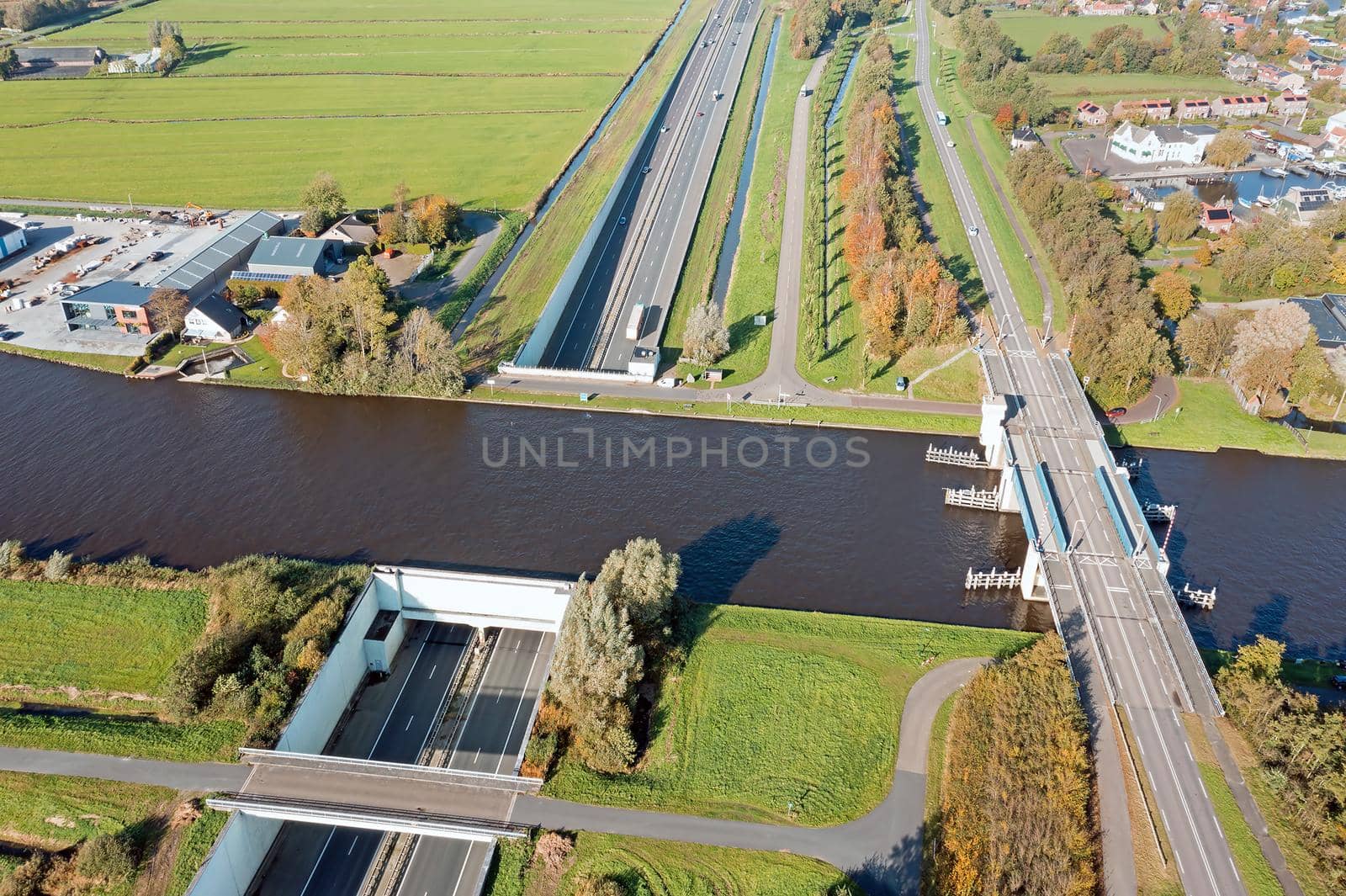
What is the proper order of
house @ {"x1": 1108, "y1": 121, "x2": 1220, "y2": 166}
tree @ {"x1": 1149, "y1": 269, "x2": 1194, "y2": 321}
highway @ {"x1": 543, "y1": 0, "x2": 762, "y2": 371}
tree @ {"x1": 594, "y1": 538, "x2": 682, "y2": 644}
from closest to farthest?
tree @ {"x1": 594, "y1": 538, "x2": 682, "y2": 644} → highway @ {"x1": 543, "y1": 0, "x2": 762, "y2": 371} → tree @ {"x1": 1149, "y1": 269, "x2": 1194, "y2": 321} → house @ {"x1": 1108, "y1": 121, "x2": 1220, "y2": 166}

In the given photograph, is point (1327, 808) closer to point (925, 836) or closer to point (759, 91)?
point (925, 836)

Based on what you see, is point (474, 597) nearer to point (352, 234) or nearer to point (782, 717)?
point (782, 717)

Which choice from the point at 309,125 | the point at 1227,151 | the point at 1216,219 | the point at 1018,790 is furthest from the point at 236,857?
the point at 1227,151

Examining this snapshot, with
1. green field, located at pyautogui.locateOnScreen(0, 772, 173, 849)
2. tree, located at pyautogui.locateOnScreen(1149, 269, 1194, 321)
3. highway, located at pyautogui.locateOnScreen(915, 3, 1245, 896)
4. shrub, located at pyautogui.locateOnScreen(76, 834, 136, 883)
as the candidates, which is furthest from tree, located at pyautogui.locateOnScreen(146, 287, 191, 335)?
tree, located at pyautogui.locateOnScreen(1149, 269, 1194, 321)

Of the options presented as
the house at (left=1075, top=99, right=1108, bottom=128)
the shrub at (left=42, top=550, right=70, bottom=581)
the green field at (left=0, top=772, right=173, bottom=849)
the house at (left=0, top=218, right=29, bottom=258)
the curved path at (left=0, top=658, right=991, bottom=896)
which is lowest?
the curved path at (left=0, top=658, right=991, bottom=896)

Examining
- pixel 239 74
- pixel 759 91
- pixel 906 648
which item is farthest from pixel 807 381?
pixel 239 74

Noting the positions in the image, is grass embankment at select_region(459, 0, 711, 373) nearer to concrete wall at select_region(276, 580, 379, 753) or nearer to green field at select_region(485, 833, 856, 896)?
concrete wall at select_region(276, 580, 379, 753)

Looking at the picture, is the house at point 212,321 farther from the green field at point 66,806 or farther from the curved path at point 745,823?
the green field at point 66,806
